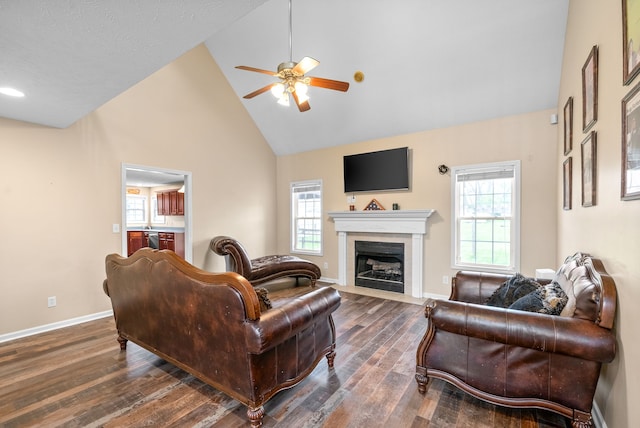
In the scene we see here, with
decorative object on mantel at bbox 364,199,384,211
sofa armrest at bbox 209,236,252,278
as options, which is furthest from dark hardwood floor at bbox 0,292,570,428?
decorative object on mantel at bbox 364,199,384,211

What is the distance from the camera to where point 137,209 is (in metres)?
9.02

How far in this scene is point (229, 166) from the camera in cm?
546

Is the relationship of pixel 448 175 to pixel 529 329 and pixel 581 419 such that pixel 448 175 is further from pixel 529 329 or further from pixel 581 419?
pixel 581 419

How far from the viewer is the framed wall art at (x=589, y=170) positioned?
2003mm

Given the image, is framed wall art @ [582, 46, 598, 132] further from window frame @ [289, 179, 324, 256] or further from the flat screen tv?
window frame @ [289, 179, 324, 256]

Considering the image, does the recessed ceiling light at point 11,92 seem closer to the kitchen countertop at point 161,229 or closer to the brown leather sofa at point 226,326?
the brown leather sofa at point 226,326

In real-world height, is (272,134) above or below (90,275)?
above

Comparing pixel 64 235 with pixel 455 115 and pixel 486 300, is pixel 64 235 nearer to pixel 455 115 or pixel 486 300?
pixel 486 300

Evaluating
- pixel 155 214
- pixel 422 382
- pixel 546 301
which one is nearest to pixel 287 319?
pixel 422 382

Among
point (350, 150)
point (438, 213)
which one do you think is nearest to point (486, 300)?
point (438, 213)

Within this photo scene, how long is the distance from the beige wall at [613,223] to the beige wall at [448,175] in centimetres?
158

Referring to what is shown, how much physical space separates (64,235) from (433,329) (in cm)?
427

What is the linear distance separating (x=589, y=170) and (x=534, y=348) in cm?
140

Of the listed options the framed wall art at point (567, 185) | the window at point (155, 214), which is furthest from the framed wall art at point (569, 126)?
the window at point (155, 214)
